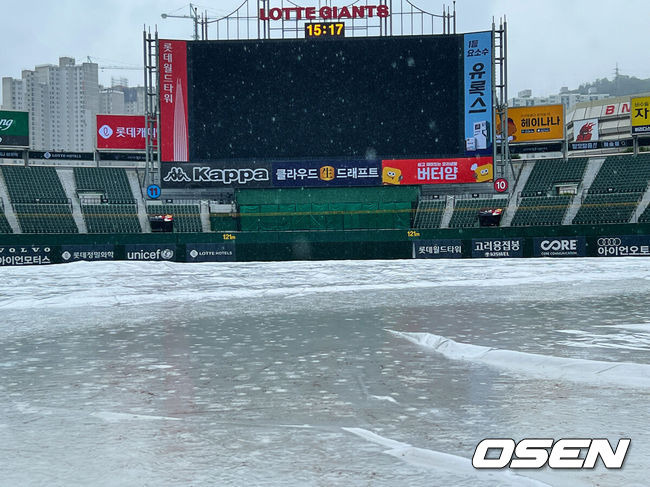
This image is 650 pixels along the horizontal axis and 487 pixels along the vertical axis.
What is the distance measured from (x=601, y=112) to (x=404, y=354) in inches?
5186

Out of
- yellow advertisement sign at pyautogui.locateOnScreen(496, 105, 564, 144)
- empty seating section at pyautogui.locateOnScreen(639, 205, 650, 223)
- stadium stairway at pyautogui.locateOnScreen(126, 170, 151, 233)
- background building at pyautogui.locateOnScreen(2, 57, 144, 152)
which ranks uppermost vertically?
background building at pyautogui.locateOnScreen(2, 57, 144, 152)

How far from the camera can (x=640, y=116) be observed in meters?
48.4

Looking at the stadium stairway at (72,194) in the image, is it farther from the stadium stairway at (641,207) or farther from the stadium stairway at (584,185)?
the stadium stairway at (641,207)

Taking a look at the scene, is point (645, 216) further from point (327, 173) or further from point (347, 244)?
point (327, 173)

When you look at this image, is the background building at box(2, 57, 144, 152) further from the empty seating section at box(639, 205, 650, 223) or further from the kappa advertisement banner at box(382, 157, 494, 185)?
the empty seating section at box(639, 205, 650, 223)

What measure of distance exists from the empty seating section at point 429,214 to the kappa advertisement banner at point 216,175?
9.12 m

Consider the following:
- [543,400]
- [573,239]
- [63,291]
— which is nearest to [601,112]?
[573,239]

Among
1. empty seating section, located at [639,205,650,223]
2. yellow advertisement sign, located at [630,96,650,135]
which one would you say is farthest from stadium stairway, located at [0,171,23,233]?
yellow advertisement sign, located at [630,96,650,135]

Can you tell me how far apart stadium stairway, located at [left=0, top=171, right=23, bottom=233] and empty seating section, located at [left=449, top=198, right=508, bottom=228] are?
25094mm

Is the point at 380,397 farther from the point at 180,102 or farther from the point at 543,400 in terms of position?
the point at 180,102

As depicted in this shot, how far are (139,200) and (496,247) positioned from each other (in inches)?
892

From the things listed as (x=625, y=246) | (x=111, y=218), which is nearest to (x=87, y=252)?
(x=111, y=218)

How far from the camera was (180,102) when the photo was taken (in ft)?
128

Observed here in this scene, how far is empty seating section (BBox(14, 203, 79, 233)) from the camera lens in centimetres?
4146
